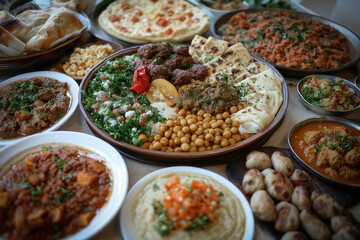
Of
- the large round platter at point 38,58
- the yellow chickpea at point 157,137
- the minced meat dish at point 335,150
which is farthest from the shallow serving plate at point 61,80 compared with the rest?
the minced meat dish at point 335,150

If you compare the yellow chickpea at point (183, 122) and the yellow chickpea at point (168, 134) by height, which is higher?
the yellow chickpea at point (183, 122)

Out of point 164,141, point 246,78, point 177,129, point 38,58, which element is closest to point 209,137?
point 177,129

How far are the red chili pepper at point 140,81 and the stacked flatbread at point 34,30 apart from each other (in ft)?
6.04

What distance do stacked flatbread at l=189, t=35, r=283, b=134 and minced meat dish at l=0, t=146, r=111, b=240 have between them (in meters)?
1.95

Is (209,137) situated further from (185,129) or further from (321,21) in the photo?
(321,21)

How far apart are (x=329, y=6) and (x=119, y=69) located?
5.59 m

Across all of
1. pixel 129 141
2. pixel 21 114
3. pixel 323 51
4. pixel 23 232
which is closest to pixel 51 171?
pixel 23 232

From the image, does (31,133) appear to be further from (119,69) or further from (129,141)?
(119,69)

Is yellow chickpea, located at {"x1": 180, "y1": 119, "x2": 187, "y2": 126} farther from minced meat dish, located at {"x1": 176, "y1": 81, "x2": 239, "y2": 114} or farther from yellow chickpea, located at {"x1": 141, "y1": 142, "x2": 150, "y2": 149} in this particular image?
yellow chickpea, located at {"x1": 141, "y1": 142, "x2": 150, "y2": 149}

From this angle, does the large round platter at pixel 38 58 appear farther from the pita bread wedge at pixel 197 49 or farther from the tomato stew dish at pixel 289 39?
the tomato stew dish at pixel 289 39

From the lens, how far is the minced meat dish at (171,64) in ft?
12.2

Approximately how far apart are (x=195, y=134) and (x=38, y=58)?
3185mm

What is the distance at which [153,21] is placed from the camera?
5496 millimetres

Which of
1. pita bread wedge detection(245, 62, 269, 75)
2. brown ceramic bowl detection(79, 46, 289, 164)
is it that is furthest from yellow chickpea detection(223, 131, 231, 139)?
pita bread wedge detection(245, 62, 269, 75)
